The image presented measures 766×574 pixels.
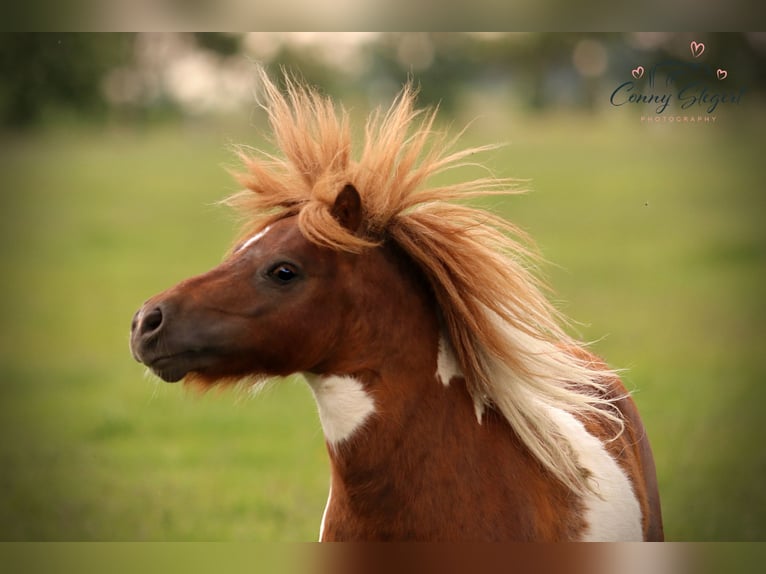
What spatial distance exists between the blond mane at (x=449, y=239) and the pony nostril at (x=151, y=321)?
0.40 m

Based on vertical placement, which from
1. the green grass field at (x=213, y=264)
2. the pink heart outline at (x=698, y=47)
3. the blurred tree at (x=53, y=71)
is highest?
the pink heart outline at (x=698, y=47)

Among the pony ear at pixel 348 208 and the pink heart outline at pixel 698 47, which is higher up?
the pink heart outline at pixel 698 47

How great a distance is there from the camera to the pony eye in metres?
2.54

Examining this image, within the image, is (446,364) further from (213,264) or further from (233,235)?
(213,264)

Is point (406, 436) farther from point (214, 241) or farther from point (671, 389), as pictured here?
point (214, 241)

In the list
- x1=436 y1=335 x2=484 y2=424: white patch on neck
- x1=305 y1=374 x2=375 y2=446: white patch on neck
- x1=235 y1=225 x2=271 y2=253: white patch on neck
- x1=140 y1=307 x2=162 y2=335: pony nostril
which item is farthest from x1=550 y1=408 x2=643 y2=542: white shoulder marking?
x1=140 y1=307 x2=162 y2=335: pony nostril

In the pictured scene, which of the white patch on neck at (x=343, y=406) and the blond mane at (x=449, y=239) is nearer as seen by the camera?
the white patch on neck at (x=343, y=406)

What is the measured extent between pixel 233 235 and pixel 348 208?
3.94 feet

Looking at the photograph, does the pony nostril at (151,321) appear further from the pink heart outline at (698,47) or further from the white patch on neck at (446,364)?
the pink heart outline at (698,47)

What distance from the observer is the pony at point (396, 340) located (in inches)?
99.7

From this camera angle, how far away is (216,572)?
3.28m

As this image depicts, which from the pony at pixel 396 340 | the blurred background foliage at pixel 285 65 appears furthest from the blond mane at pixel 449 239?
the blurred background foliage at pixel 285 65

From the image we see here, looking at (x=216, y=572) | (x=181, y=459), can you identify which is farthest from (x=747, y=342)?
(x=216, y=572)

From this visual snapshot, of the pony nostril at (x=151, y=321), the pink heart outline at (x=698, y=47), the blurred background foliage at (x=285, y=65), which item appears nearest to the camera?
the pony nostril at (x=151, y=321)
